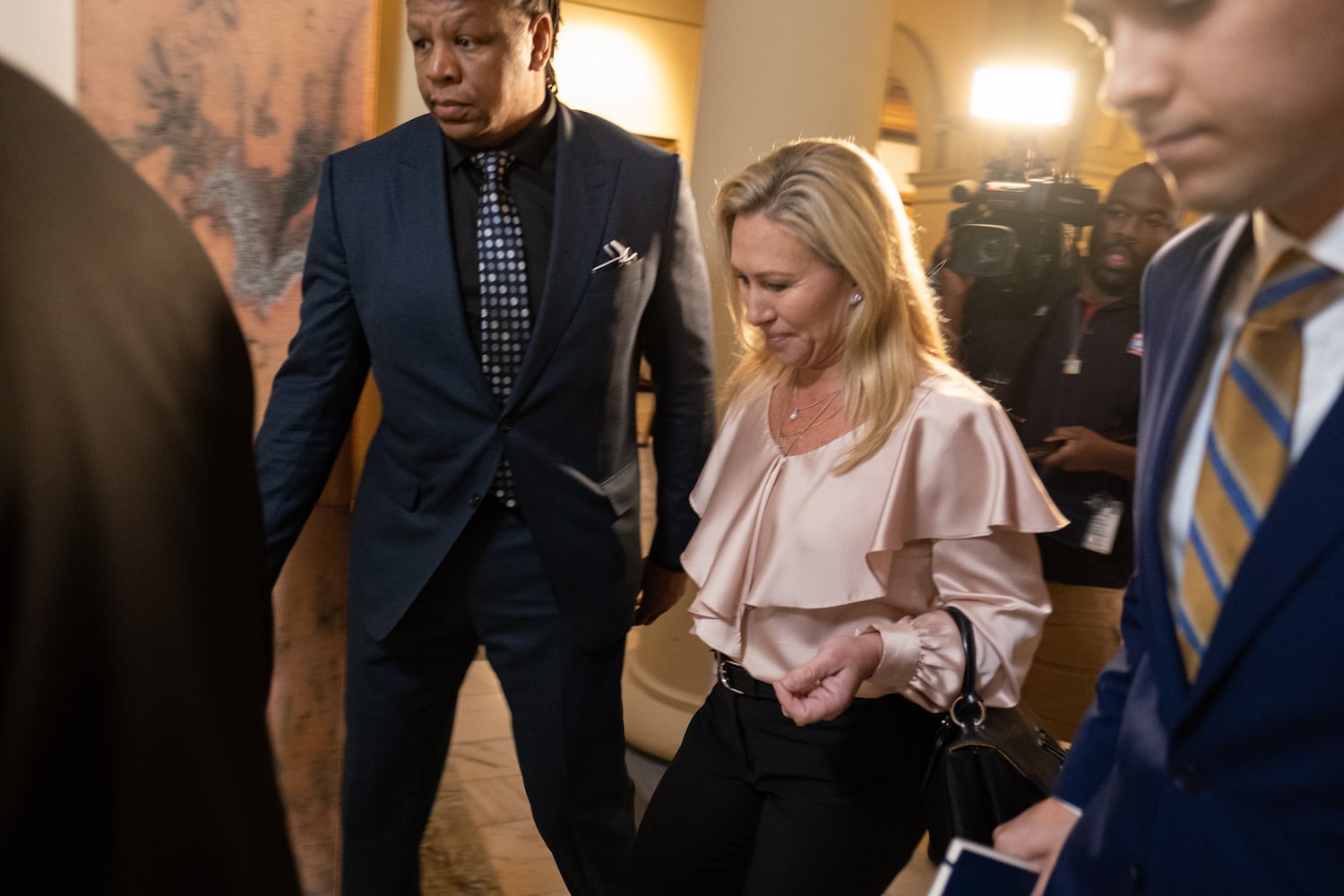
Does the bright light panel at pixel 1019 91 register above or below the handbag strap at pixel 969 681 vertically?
above

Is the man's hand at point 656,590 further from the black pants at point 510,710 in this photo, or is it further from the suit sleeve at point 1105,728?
the suit sleeve at point 1105,728

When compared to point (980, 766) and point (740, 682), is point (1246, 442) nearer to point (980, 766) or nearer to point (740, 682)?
point (980, 766)

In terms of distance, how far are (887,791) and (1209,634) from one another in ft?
2.89

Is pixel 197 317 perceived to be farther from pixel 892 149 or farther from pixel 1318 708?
pixel 892 149

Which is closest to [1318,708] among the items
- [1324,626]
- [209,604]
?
[1324,626]

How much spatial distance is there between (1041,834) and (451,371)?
3.87ft

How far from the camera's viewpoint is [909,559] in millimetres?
1671

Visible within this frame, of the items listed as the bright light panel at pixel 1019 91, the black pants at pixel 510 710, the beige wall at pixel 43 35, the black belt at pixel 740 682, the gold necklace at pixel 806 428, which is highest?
the bright light panel at pixel 1019 91

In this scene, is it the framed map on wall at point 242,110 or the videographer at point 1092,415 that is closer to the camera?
the framed map on wall at point 242,110

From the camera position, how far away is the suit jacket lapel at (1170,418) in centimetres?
92

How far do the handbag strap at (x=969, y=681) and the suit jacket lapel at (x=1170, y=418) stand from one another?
1.88 ft

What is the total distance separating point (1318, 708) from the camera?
0.78 metres

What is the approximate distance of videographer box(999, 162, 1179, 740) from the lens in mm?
2664

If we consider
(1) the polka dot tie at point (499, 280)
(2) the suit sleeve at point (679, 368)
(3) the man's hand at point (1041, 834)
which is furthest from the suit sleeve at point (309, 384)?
(3) the man's hand at point (1041, 834)
